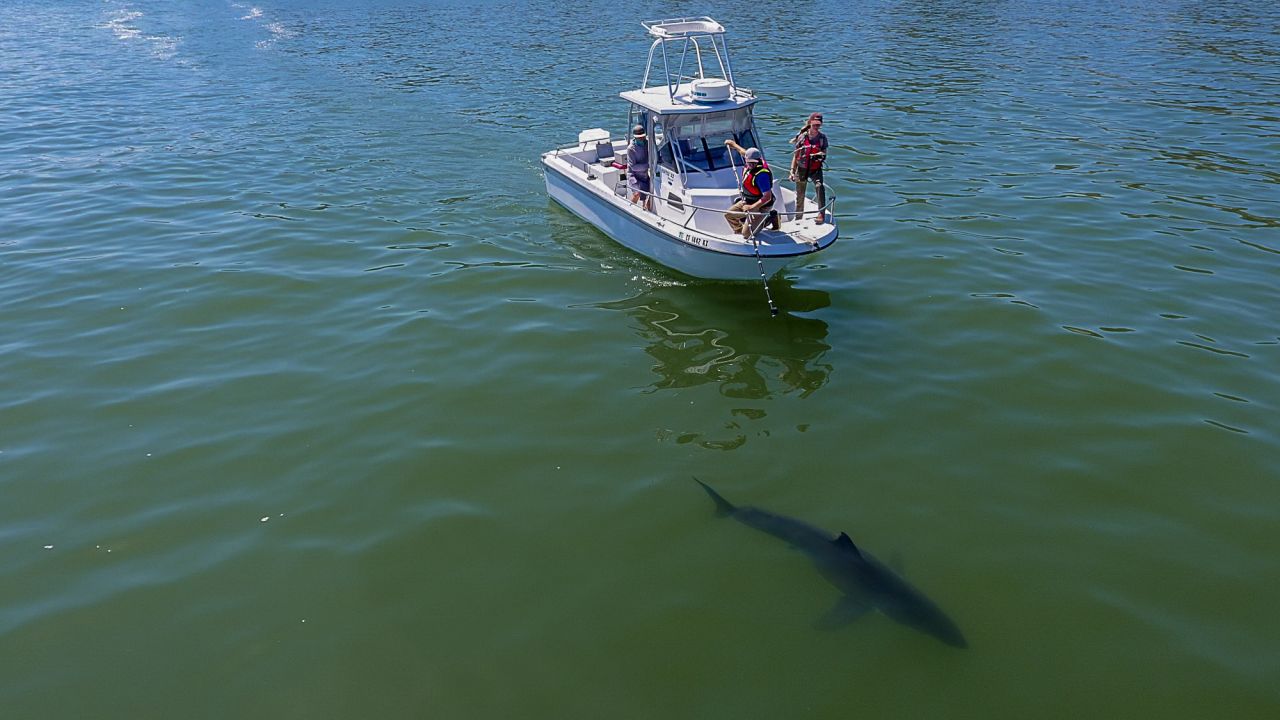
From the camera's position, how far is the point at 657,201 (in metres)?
14.0

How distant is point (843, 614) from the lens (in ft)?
22.6

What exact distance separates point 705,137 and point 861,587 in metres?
9.86

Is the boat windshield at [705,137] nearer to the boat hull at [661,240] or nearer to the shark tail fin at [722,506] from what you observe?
the boat hull at [661,240]

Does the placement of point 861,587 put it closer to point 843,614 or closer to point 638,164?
point 843,614

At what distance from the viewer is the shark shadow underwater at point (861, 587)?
6.74 meters

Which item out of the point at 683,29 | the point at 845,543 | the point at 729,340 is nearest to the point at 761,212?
the point at 729,340

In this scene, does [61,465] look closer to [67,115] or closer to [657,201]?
[657,201]

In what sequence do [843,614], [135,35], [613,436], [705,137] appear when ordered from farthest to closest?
[135,35] → [705,137] → [613,436] → [843,614]

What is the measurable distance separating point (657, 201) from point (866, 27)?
28.9 meters

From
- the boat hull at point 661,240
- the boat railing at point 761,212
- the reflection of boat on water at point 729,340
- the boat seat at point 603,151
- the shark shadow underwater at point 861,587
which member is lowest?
the shark shadow underwater at point 861,587

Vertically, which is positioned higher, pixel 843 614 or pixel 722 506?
pixel 722 506

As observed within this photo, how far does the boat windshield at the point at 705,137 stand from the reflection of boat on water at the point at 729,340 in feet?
9.00

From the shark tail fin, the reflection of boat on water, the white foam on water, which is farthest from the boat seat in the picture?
the white foam on water

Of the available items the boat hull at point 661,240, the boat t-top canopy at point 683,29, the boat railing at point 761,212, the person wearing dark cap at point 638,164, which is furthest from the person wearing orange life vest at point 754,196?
the boat t-top canopy at point 683,29
